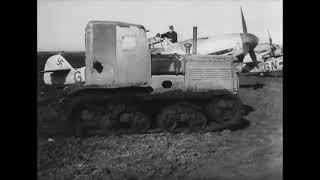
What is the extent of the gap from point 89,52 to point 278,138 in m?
1.36

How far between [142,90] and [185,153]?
493 millimetres

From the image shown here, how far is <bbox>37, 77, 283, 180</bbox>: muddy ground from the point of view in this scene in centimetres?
299

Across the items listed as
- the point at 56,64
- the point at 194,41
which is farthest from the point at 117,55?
the point at 194,41

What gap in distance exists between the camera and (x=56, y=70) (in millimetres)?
3037

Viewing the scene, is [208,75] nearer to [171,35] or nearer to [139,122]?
[171,35]

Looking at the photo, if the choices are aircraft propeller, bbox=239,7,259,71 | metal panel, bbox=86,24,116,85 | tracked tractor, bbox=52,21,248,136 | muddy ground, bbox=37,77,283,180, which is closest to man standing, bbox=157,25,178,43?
tracked tractor, bbox=52,21,248,136

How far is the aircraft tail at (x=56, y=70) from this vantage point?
3.03 metres

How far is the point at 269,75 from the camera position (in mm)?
3088

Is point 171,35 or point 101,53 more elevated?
point 171,35

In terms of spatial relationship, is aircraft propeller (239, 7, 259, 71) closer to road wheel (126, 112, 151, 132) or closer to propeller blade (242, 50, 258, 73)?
propeller blade (242, 50, 258, 73)

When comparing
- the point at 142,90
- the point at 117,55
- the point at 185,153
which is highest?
the point at 117,55

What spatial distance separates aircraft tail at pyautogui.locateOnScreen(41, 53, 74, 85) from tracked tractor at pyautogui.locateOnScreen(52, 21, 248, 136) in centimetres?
12
